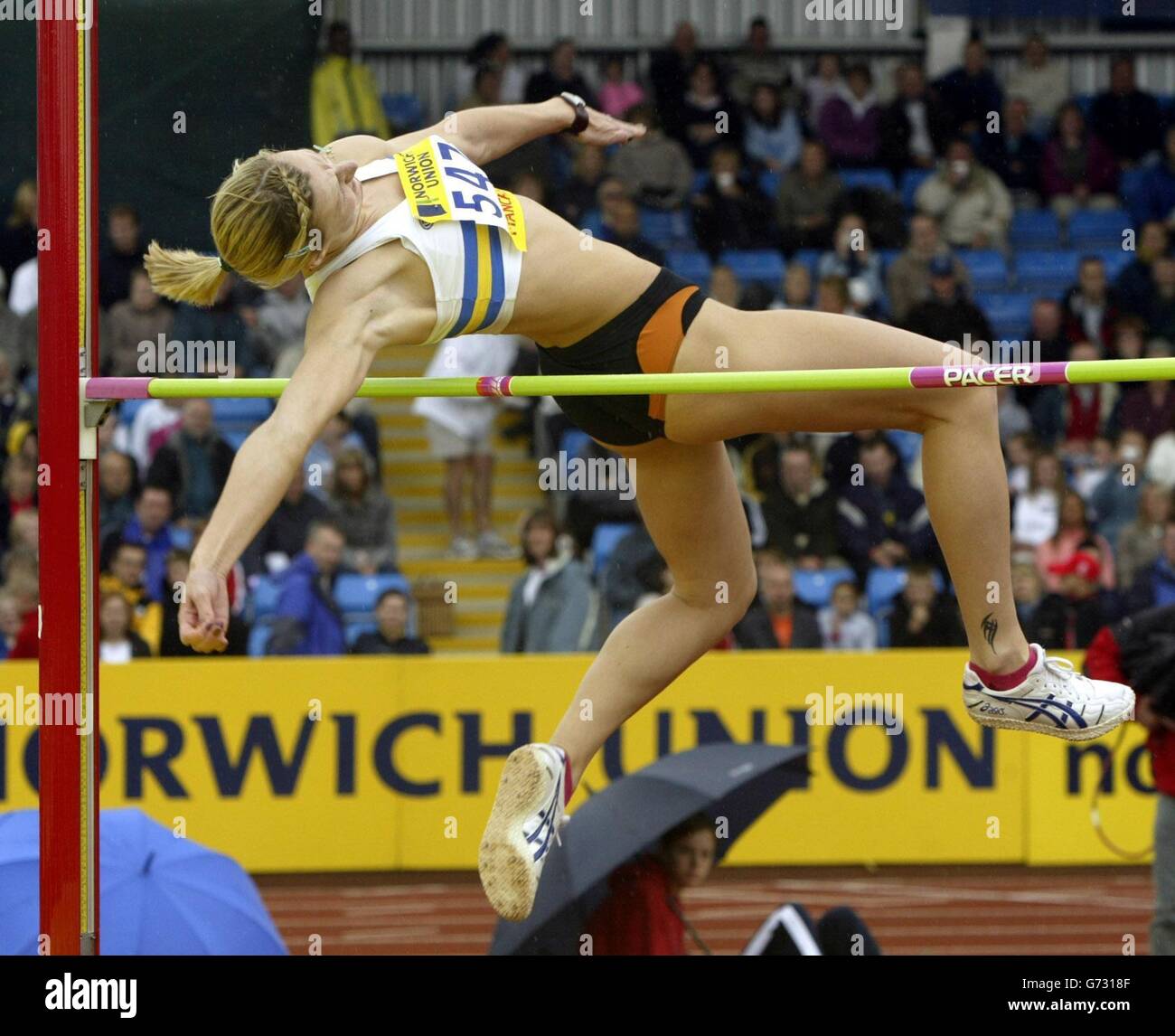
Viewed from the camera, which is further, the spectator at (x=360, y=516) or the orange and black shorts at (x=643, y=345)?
the spectator at (x=360, y=516)

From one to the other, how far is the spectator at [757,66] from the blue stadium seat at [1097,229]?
138cm

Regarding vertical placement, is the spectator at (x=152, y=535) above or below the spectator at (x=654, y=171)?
below

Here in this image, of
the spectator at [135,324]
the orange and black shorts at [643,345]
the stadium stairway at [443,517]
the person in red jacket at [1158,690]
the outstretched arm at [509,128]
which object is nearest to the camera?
the orange and black shorts at [643,345]

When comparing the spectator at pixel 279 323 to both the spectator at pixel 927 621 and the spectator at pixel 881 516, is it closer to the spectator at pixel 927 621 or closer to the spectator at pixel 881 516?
the spectator at pixel 881 516

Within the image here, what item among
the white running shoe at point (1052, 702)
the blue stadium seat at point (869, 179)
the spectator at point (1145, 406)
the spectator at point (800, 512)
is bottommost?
the white running shoe at point (1052, 702)

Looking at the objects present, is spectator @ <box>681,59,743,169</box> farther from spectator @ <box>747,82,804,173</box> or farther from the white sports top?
the white sports top

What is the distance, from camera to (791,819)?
25.0 feet

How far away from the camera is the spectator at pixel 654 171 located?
23.2ft

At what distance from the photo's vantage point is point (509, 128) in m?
3.79

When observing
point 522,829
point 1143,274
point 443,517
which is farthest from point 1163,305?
point 522,829

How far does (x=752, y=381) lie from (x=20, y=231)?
8.44 ft

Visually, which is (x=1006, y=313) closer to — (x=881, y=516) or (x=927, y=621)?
(x=881, y=516)

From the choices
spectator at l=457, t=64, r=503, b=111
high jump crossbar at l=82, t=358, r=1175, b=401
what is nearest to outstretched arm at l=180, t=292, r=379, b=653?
high jump crossbar at l=82, t=358, r=1175, b=401

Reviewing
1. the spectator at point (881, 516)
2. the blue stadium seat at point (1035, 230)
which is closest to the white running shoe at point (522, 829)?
the spectator at point (881, 516)
